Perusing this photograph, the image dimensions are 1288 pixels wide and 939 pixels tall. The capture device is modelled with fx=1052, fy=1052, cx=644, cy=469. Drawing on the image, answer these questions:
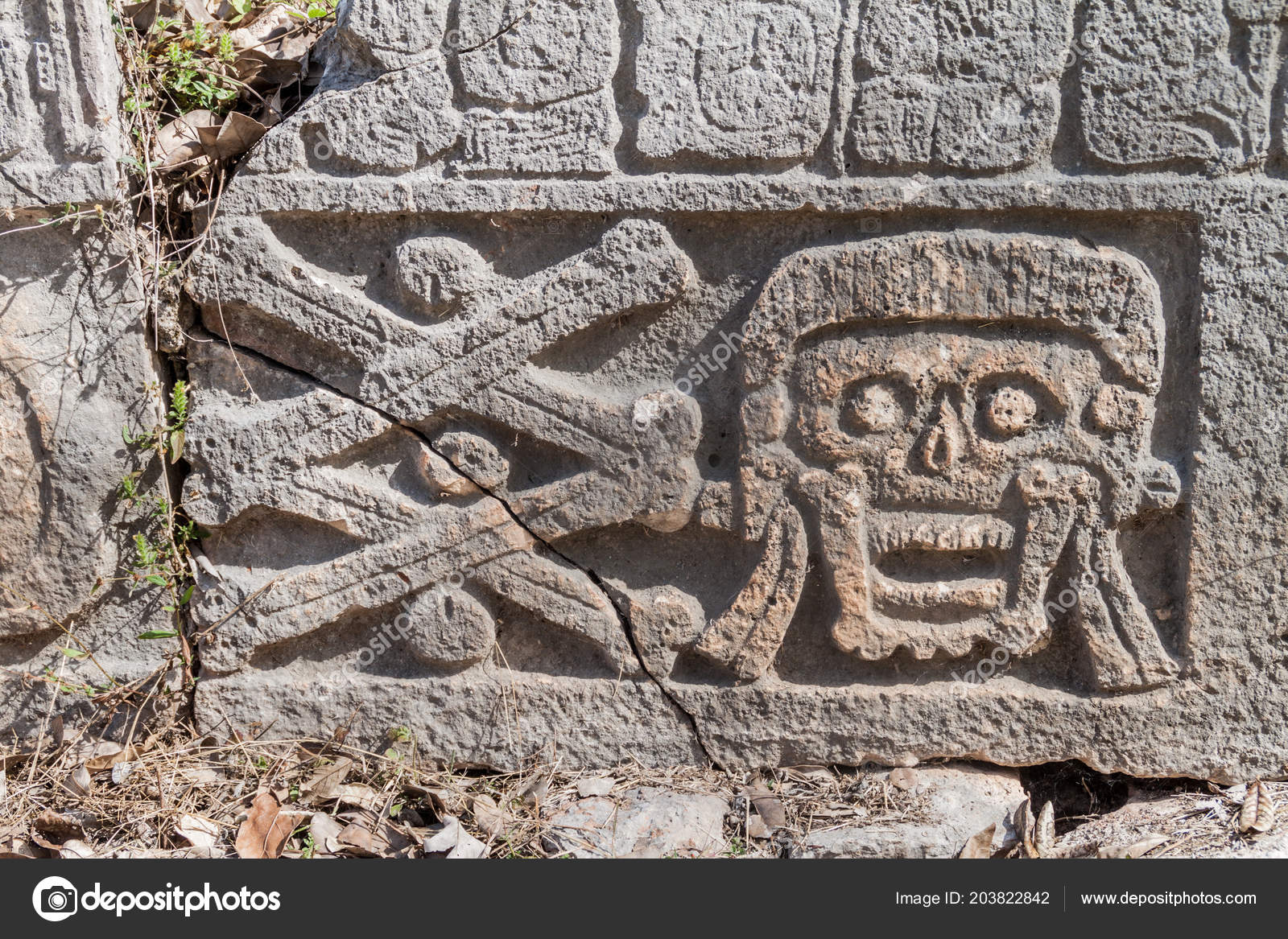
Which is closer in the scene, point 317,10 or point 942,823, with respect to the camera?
point 942,823

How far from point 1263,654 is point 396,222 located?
6.39 feet

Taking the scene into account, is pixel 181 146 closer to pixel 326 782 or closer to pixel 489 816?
pixel 326 782

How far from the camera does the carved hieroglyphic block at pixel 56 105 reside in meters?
2.08

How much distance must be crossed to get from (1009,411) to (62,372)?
1925 millimetres

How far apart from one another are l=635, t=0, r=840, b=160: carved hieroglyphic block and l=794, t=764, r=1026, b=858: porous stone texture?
130 centimetres

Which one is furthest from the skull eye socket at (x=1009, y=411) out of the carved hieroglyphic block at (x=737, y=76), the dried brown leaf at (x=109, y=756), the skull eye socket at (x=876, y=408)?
the dried brown leaf at (x=109, y=756)

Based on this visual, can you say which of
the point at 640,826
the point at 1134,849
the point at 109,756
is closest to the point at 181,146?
the point at 109,756

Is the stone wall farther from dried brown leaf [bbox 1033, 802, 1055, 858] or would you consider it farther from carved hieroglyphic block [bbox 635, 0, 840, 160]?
dried brown leaf [bbox 1033, 802, 1055, 858]

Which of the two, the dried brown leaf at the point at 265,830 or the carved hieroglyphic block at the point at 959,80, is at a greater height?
the carved hieroglyphic block at the point at 959,80

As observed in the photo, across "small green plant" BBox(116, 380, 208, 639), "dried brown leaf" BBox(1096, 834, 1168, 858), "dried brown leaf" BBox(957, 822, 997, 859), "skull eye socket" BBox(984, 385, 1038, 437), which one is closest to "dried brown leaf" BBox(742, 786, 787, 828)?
"dried brown leaf" BBox(957, 822, 997, 859)

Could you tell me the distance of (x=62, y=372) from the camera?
2172 mm

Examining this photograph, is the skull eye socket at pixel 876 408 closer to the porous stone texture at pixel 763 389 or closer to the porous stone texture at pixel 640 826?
the porous stone texture at pixel 763 389
